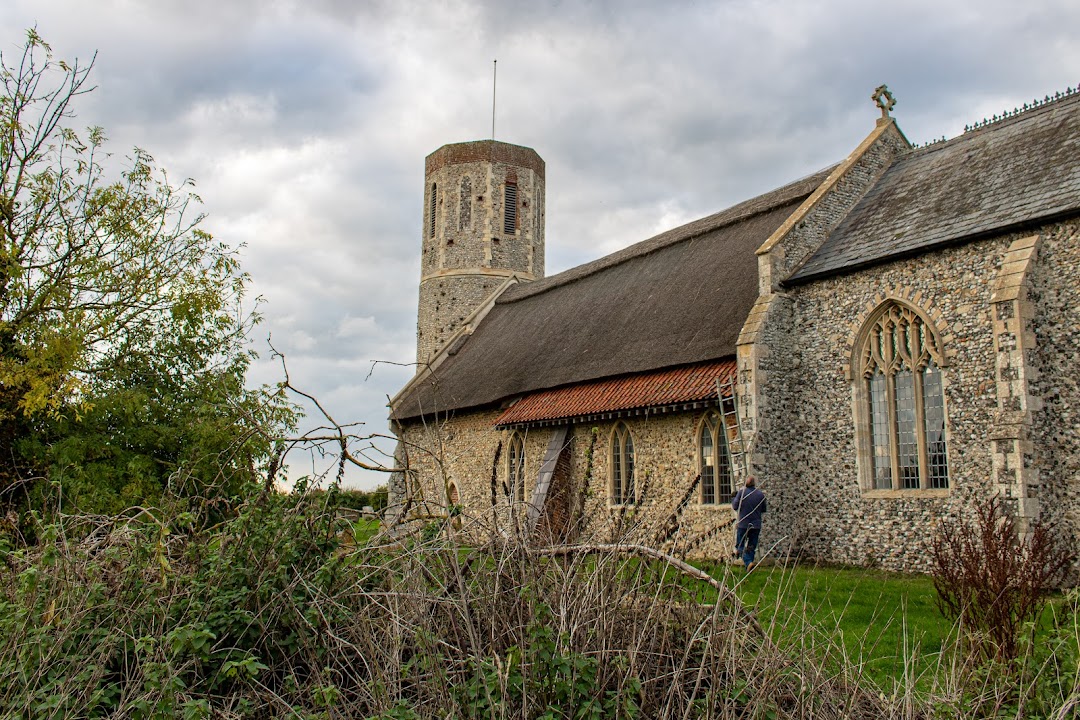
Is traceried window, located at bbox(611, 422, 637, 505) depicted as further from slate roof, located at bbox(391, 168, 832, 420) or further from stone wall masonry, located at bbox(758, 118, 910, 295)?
stone wall masonry, located at bbox(758, 118, 910, 295)

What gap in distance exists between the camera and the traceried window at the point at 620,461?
18016mm

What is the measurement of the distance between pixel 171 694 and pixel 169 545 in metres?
1.55

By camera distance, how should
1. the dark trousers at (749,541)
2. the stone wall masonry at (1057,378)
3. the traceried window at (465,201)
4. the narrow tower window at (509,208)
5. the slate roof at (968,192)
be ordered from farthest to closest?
the narrow tower window at (509,208)
the traceried window at (465,201)
the slate roof at (968,192)
the dark trousers at (749,541)
the stone wall masonry at (1057,378)

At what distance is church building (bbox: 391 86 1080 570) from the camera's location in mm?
12078

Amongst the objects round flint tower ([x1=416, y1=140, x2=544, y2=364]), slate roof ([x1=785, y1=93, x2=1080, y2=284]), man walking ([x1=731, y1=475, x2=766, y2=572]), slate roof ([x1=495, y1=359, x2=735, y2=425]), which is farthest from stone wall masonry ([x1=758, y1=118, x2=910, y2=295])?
round flint tower ([x1=416, y1=140, x2=544, y2=364])

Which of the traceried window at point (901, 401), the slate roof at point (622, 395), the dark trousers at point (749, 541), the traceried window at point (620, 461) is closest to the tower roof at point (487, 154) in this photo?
the slate roof at point (622, 395)

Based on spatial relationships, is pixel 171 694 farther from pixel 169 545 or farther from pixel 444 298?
pixel 444 298

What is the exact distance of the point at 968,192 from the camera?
14.4 meters

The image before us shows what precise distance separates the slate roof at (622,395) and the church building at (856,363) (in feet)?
0.19

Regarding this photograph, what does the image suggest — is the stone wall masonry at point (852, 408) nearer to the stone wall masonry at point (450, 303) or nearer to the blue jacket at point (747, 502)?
the blue jacket at point (747, 502)

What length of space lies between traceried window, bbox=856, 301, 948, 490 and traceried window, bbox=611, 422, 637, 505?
510 centimetres

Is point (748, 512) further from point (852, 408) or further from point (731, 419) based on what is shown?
point (852, 408)

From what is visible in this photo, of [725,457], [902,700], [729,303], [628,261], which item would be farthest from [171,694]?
[628,261]

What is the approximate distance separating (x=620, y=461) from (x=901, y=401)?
617 cm
